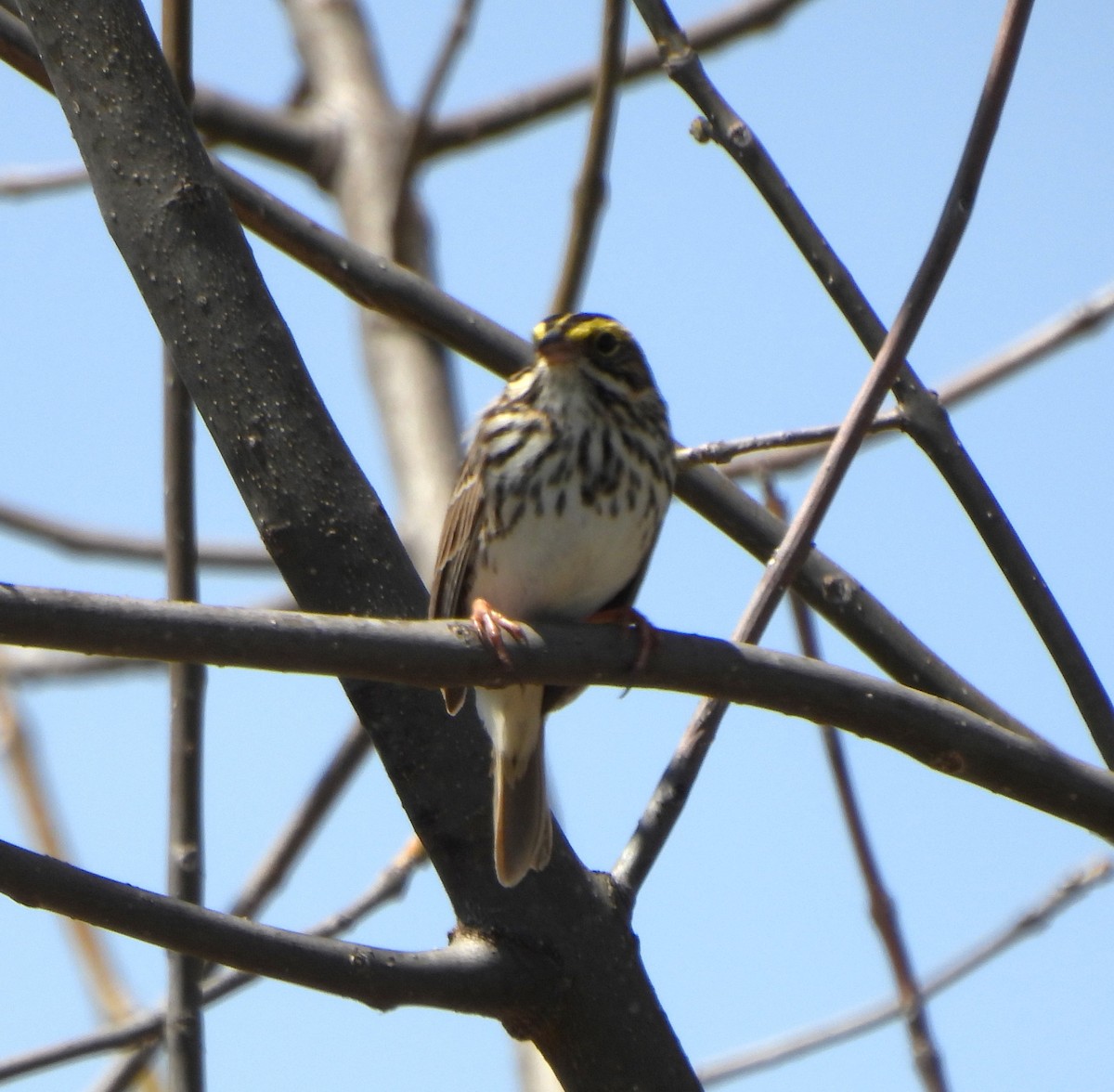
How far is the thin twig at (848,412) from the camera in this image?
3.06 metres

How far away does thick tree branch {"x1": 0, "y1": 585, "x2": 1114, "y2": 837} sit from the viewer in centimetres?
219

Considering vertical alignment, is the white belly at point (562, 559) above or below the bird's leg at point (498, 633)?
above

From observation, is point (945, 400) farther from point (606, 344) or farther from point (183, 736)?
point (183, 736)

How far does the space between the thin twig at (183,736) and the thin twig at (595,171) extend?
4.07 ft

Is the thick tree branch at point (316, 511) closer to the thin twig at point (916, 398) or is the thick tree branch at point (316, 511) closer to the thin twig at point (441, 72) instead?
the thin twig at point (916, 398)

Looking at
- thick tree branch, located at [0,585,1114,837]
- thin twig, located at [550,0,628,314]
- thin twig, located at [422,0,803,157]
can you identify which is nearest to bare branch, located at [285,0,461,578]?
thin twig, located at [422,0,803,157]

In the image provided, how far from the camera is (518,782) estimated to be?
4039 mm

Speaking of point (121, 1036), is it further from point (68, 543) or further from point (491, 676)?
point (68, 543)

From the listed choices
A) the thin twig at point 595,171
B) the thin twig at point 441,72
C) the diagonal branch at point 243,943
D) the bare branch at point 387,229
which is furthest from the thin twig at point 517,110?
the diagonal branch at point 243,943

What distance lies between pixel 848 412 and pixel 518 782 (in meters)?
1.32

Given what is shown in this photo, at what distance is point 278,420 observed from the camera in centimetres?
312

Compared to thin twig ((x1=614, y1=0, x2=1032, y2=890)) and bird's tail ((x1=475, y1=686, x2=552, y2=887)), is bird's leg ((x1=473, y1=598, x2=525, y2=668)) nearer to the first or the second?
bird's tail ((x1=475, y1=686, x2=552, y2=887))

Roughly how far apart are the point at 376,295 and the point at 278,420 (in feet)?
2.25

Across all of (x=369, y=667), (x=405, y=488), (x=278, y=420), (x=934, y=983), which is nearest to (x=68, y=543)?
(x=405, y=488)
